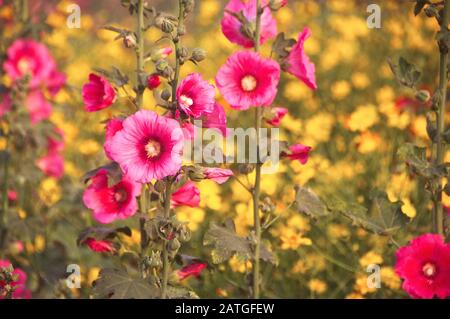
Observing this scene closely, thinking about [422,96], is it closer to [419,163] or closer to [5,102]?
[419,163]

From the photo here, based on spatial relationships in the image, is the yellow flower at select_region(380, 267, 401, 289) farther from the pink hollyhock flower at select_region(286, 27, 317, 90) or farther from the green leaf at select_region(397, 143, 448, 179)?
the pink hollyhock flower at select_region(286, 27, 317, 90)

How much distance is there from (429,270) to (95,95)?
36.6 inches

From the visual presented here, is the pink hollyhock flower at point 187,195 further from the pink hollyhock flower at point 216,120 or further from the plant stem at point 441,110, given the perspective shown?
the plant stem at point 441,110

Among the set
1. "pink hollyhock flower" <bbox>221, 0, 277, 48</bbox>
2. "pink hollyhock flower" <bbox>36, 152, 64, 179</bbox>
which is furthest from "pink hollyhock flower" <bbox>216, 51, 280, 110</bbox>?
"pink hollyhock flower" <bbox>36, 152, 64, 179</bbox>

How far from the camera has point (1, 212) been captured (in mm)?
2656

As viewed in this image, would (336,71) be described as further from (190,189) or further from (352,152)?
(190,189)

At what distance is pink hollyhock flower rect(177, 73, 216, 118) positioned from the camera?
164cm

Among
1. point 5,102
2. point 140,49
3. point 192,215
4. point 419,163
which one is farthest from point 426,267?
point 5,102

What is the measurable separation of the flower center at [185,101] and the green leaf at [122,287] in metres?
0.39

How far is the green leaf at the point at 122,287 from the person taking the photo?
1.61m

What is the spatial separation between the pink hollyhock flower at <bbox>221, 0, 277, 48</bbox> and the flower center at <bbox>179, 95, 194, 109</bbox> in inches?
13.4

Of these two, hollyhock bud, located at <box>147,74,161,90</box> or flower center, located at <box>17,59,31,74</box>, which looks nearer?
hollyhock bud, located at <box>147,74,161,90</box>

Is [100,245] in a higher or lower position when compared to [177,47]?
lower

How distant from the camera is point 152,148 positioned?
1668mm
